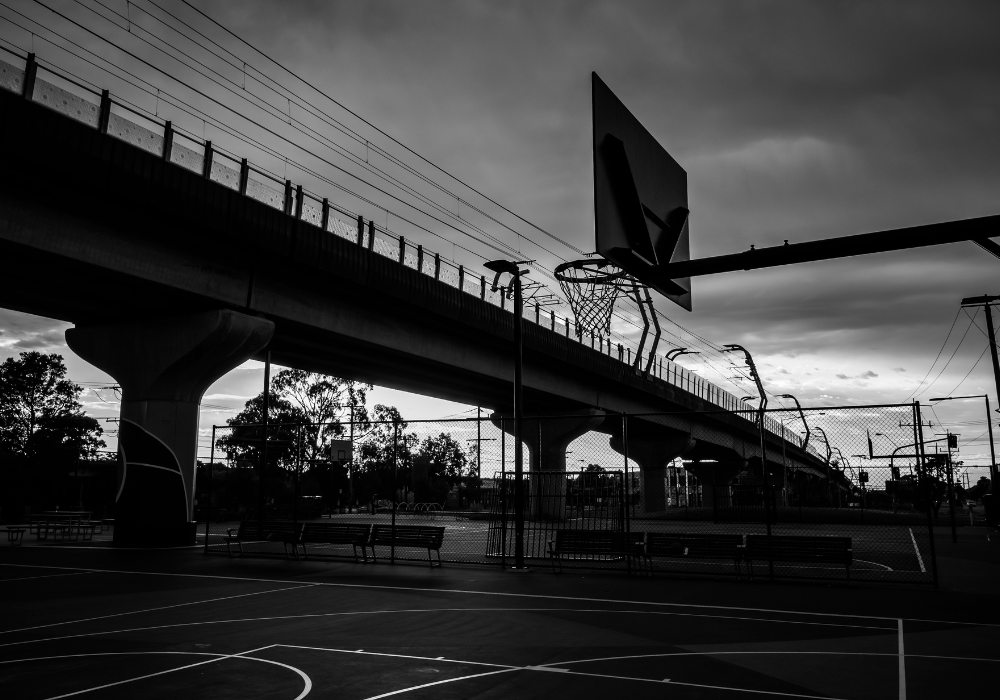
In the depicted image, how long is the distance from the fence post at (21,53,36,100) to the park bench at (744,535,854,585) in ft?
61.5

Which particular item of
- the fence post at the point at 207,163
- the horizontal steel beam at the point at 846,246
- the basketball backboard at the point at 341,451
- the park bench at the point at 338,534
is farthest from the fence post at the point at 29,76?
the horizontal steel beam at the point at 846,246

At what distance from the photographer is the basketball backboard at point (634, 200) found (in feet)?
26.0

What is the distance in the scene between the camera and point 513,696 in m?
6.81

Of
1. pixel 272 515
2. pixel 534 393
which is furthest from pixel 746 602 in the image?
pixel 534 393

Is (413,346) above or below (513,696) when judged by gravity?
above

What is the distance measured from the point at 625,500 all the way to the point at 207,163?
47.6 feet

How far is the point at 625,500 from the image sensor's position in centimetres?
1695

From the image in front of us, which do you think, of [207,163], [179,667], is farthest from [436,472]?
[179,667]

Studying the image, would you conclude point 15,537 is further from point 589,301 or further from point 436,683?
point 436,683

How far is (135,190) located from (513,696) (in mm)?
16916

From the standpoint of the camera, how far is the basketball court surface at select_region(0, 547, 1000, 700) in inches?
283

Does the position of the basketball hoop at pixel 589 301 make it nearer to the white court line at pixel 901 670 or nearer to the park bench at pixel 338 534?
the park bench at pixel 338 534

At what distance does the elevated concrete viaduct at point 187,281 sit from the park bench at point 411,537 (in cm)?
672

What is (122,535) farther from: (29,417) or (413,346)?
(29,417)
